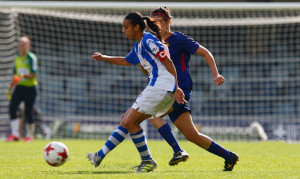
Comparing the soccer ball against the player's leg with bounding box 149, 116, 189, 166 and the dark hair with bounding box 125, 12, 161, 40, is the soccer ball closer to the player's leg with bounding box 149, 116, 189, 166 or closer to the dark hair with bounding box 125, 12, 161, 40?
the player's leg with bounding box 149, 116, 189, 166

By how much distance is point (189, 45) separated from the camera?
5.62 m

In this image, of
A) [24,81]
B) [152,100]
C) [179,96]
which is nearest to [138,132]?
[152,100]

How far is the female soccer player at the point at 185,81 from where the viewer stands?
5477 mm

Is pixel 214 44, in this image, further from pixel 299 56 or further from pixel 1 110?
pixel 1 110

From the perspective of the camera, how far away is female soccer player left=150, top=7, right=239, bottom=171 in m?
5.48

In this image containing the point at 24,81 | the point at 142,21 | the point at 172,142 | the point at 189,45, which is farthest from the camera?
the point at 24,81

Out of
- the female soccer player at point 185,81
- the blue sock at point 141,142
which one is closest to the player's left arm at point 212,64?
the female soccer player at point 185,81

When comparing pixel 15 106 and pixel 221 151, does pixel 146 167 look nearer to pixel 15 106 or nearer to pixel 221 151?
pixel 221 151

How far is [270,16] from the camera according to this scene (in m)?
15.5

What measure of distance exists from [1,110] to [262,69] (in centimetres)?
941

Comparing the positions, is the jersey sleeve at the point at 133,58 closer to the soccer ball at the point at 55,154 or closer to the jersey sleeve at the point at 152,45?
the jersey sleeve at the point at 152,45

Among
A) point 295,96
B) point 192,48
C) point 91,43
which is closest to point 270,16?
point 295,96

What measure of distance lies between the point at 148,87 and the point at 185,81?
0.77 m

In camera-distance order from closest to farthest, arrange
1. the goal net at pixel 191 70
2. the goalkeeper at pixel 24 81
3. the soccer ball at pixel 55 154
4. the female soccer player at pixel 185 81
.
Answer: the soccer ball at pixel 55 154 < the female soccer player at pixel 185 81 < the goalkeeper at pixel 24 81 < the goal net at pixel 191 70
